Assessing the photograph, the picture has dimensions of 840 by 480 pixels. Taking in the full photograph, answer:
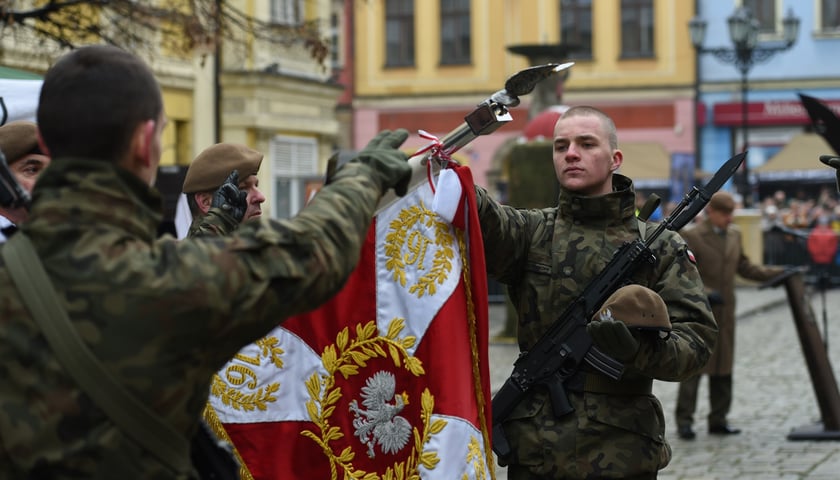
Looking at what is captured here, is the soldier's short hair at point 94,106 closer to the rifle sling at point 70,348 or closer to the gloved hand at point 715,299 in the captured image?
the rifle sling at point 70,348

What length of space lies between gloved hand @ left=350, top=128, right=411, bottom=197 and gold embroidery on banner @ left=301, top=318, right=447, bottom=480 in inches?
51.8

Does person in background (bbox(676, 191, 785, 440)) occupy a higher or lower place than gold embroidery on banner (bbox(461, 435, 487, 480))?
lower

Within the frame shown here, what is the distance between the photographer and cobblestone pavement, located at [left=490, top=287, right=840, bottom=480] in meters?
8.89

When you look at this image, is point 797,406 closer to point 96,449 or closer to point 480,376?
point 480,376

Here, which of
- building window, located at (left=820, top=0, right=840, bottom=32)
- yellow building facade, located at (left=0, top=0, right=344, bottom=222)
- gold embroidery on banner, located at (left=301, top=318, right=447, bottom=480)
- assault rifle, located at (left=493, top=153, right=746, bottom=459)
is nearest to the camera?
gold embroidery on banner, located at (left=301, top=318, right=447, bottom=480)

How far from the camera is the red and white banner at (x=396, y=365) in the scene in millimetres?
4223

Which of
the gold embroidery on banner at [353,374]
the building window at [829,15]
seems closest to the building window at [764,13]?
the building window at [829,15]

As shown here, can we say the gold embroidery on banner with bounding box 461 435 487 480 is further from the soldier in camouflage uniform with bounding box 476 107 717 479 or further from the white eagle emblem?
the soldier in camouflage uniform with bounding box 476 107 717 479

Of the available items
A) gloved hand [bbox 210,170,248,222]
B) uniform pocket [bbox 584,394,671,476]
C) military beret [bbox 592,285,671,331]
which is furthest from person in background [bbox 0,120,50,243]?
uniform pocket [bbox 584,394,671,476]

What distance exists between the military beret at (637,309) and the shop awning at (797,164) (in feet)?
99.2

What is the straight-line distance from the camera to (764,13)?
41.1 m

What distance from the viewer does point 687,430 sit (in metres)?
10.3

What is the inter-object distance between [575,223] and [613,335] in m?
0.62

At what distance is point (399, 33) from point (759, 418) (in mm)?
33838
